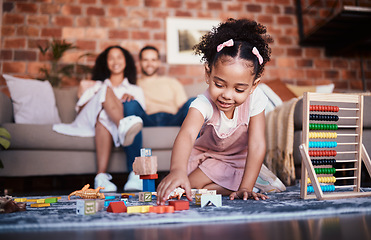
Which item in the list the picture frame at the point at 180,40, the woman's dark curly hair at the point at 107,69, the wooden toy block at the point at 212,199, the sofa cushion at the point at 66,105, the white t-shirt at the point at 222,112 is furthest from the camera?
the picture frame at the point at 180,40

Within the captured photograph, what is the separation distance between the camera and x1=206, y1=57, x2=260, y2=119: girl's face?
143cm

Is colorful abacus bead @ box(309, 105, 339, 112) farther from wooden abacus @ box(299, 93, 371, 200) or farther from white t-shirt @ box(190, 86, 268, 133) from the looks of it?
white t-shirt @ box(190, 86, 268, 133)

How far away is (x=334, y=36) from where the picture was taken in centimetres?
414

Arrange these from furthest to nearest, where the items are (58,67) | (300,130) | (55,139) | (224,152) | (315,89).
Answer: (58,67) < (315,89) < (55,139) < (300,130) < (224,152)

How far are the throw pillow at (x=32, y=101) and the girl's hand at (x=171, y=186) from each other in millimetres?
2088

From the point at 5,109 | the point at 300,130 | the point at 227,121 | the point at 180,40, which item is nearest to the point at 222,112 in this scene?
the point at 227,121

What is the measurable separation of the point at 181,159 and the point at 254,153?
0.42 m

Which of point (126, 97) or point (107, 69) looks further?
point (107, 69)

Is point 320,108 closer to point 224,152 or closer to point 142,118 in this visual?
point 224,152

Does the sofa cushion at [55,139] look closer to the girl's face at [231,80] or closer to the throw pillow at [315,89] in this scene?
the girl's face at [231,80]

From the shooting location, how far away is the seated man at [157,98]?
9.75 feet

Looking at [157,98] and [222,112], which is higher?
[157,98]

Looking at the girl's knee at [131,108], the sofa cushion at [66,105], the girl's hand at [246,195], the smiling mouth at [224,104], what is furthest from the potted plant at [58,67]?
the girl's hand at [246,195]

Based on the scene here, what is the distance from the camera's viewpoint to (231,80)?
1.43 meters
